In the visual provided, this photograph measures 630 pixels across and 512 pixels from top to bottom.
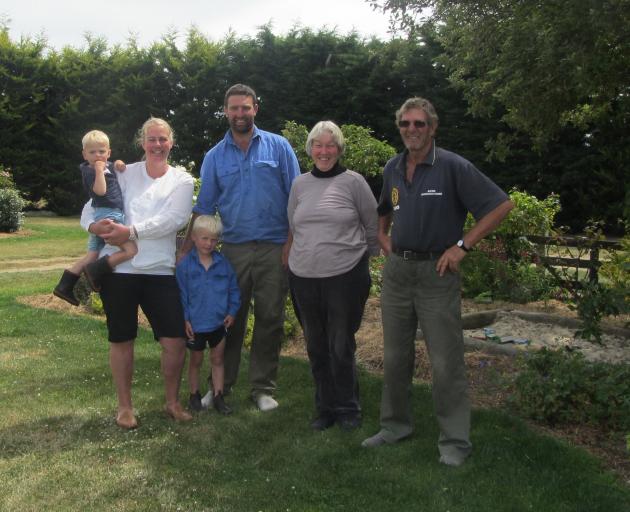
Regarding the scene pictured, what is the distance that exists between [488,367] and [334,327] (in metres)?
1.96

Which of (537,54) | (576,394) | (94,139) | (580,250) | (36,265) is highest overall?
(537,54)

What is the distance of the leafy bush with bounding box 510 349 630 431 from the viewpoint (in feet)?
13.3

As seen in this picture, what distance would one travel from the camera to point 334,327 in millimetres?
4070

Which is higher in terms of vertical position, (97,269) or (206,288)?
(97,269)

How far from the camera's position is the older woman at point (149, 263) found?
4.05m

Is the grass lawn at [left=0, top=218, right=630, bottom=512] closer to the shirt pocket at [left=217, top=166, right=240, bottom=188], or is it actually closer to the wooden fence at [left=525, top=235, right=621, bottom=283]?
the shirt pocket at [left=217, top=166, right=240, bottom=188]

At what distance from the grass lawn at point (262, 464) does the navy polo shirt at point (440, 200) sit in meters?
1.19

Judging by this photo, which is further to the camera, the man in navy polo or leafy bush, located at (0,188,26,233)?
leafy bush, located at (0,188,26,233)

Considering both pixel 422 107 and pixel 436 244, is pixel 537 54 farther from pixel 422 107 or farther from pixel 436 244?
pixel 436 244

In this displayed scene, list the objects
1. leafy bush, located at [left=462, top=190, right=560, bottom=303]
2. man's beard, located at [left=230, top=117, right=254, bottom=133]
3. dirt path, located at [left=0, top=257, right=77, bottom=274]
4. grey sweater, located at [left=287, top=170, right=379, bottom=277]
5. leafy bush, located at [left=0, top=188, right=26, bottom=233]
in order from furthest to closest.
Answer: leafy bush, located at [left=0, top=188, right=26, bottom=233]
dirt path, located at [left=0, top=257, right=77, bottom=274]
leafy bush, located at [left=462, top=190, right=560, bottom=303]
man's beard, located at [left=230, top=117, right=254, bottom=133]
grey sweater, located at [left=287, top=170, right=379, bottom=277]

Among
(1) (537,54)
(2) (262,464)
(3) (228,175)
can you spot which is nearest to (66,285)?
(3) (228,175)

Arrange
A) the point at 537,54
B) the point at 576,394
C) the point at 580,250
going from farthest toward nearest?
the point at 580,250 → the point at 537,54 → the point at 576,394

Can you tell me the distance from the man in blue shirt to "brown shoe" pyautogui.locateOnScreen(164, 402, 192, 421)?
51 cm

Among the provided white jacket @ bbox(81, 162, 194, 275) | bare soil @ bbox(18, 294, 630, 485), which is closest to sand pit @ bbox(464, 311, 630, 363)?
A: bare soil @ bbox(18, 294, 630, 485)
